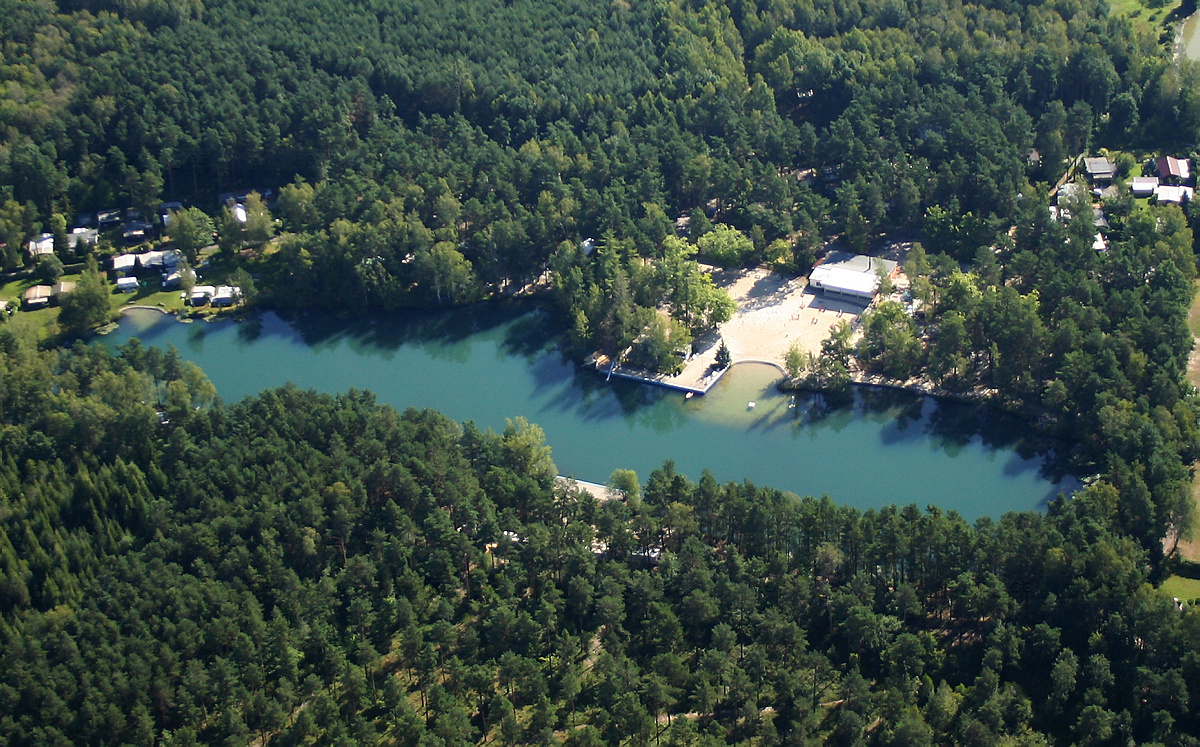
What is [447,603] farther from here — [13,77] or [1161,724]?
[13,77]

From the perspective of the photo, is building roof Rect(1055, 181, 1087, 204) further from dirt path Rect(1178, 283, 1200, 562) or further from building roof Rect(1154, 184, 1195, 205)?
dirt path Rect(1178, 283, 1200, 562)

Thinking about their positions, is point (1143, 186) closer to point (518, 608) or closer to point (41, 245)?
point (518, 608)

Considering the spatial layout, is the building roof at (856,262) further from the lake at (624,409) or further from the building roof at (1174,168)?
the building roof at (1174,168)

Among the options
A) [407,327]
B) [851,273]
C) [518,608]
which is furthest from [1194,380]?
[407,327]

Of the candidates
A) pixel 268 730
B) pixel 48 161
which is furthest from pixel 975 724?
pixel 48 161

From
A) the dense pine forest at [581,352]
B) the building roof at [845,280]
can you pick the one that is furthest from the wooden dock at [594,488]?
the building roof at [845,280]

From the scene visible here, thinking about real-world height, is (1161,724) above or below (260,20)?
below
